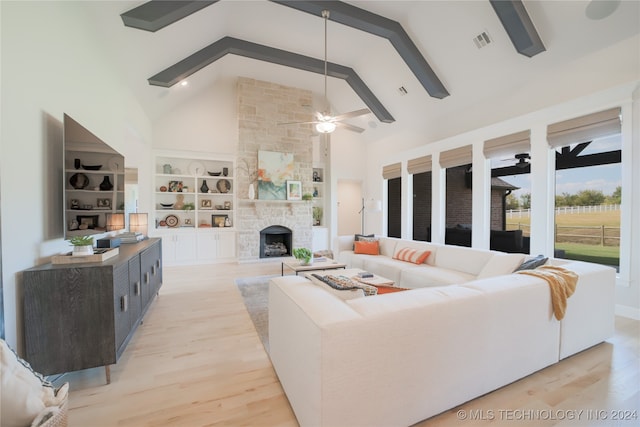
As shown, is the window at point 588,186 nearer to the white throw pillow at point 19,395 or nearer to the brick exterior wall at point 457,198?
the brick exterior wall at point 457,198

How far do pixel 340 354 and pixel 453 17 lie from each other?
4634mm

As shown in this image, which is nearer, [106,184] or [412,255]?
[106,184]

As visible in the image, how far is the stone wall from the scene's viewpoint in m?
6.30

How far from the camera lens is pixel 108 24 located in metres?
2.91

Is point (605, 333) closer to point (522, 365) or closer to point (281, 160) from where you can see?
point (522, 365)

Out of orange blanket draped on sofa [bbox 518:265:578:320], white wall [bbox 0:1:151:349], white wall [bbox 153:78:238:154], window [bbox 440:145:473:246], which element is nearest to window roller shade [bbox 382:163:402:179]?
window [bbox 440:145:473:246]

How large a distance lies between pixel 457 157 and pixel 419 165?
97 centimetres

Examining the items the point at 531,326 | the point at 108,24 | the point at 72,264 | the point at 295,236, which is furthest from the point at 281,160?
the point at 531,326

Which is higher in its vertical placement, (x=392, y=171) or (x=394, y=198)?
(x=392, y=171)

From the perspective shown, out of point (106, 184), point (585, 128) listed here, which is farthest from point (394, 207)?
point (106, 184)

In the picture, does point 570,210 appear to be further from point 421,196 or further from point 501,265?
point 421,196

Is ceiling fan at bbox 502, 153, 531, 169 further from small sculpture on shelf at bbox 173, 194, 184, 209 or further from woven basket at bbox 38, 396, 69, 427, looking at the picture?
small sculpture on shelf at bbox 173, 194, 184, 209

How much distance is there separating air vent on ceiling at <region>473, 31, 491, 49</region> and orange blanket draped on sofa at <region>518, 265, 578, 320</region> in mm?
3359

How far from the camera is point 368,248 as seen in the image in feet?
16.5
